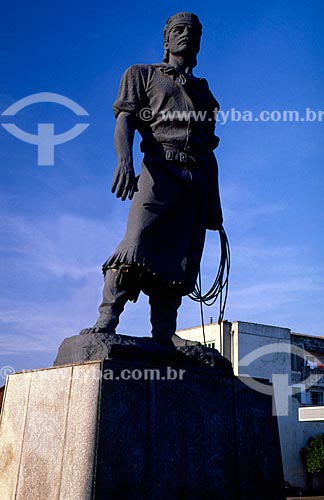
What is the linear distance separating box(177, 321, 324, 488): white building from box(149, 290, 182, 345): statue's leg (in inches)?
1075

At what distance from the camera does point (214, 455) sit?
443cm

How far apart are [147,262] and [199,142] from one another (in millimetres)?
1307

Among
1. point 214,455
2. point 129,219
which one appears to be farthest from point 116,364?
point 129,219

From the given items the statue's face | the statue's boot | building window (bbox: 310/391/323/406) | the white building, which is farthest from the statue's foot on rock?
building window (bbox: 310/391/323/406)

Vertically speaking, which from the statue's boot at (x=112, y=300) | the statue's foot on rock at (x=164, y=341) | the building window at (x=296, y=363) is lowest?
the statue's foot on rock at (x=164, y=341)

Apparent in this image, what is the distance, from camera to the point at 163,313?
516 centimetres

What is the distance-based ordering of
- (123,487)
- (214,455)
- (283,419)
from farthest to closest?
1. (283,419)
2. (214,455)
3. (123,487)

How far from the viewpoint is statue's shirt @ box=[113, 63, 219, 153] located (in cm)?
532

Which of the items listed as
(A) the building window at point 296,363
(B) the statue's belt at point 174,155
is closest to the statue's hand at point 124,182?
(B) the statue's belt at point 174,155

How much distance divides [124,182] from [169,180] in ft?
1.54

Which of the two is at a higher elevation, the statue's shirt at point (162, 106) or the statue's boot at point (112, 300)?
the statue's shirt at point (162, 106)

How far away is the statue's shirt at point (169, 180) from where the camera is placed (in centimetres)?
496

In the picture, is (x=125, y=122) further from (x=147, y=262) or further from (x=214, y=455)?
(x=214, y=455)

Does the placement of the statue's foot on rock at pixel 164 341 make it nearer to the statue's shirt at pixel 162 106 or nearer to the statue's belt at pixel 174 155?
the statue's belt at pixel 174 155
